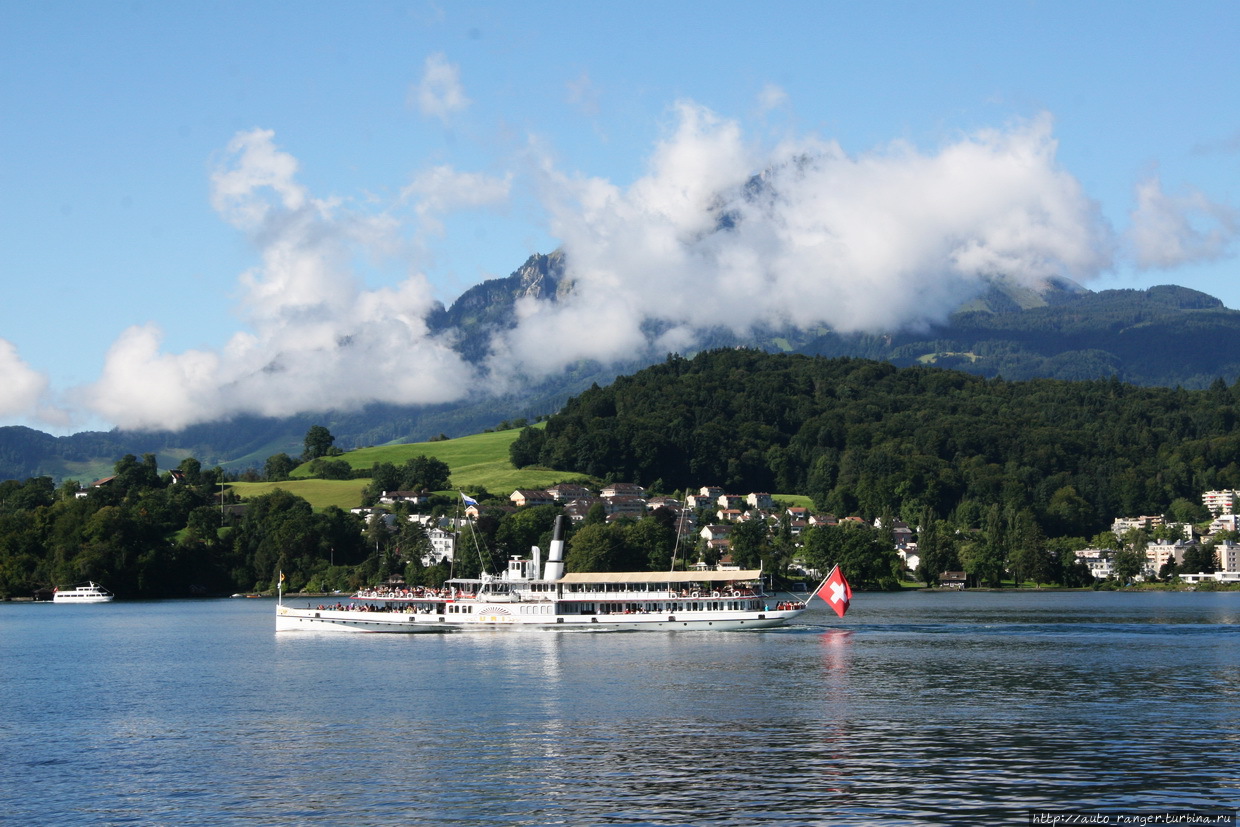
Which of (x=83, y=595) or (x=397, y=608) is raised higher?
(x=397, y=608)

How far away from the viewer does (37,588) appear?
200 m

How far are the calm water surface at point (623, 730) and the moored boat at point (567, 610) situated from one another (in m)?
9.32

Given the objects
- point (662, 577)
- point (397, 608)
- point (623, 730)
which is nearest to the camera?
point (623, 730)

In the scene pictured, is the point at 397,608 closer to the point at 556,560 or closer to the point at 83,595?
the point at 556,560

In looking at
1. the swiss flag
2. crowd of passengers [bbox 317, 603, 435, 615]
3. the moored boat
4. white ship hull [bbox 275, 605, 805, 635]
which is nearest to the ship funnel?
the moored boat

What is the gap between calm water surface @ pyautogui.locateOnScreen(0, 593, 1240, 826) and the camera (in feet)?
140

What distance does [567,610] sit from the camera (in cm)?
11581

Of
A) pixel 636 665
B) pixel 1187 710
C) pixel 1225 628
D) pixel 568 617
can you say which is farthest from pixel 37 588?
pixel 1187 710

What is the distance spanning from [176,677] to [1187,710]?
2161 inches

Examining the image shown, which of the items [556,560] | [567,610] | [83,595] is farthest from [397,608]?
[83,595]

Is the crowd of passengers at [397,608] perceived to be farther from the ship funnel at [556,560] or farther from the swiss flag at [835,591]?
the swiss flag at [835,591]

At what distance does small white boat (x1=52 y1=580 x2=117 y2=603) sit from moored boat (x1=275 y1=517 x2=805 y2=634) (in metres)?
84.1

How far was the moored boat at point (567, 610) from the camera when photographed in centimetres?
11269

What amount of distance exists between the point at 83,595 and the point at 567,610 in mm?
102406
